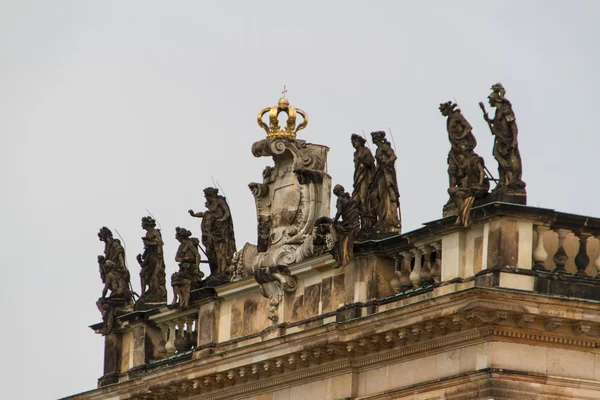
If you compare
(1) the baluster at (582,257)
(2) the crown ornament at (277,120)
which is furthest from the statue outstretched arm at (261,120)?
(1) the baluster at (582,257)

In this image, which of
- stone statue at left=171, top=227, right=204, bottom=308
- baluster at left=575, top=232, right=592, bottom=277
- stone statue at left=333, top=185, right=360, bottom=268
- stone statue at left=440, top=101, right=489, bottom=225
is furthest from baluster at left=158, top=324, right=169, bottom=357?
baluster at left=575, top=232, right=592, bottom=277

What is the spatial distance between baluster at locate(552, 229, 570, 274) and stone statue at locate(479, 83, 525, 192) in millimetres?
1031

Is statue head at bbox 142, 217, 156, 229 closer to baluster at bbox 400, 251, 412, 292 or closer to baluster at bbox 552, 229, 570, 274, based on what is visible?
baluster at bbox 400, 251, 412, 292

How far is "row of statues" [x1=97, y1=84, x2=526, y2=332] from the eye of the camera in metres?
51.7

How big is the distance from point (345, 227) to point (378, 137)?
68.1 inches

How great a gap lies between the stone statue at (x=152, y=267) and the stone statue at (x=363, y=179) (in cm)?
853

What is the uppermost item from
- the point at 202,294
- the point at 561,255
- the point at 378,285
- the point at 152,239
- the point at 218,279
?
the point at 152,239

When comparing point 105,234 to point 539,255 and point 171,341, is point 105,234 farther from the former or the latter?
point 539,255

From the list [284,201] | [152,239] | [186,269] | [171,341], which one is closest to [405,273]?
[284,201]

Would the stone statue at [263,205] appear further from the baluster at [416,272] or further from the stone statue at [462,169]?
the stone statue at [462,169]

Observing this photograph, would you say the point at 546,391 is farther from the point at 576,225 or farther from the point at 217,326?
the point at 217,326

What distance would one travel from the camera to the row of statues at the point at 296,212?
2036 inches

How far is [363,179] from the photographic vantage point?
5522 centimetres

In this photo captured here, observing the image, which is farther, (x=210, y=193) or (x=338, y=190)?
(x=210, y=193)
